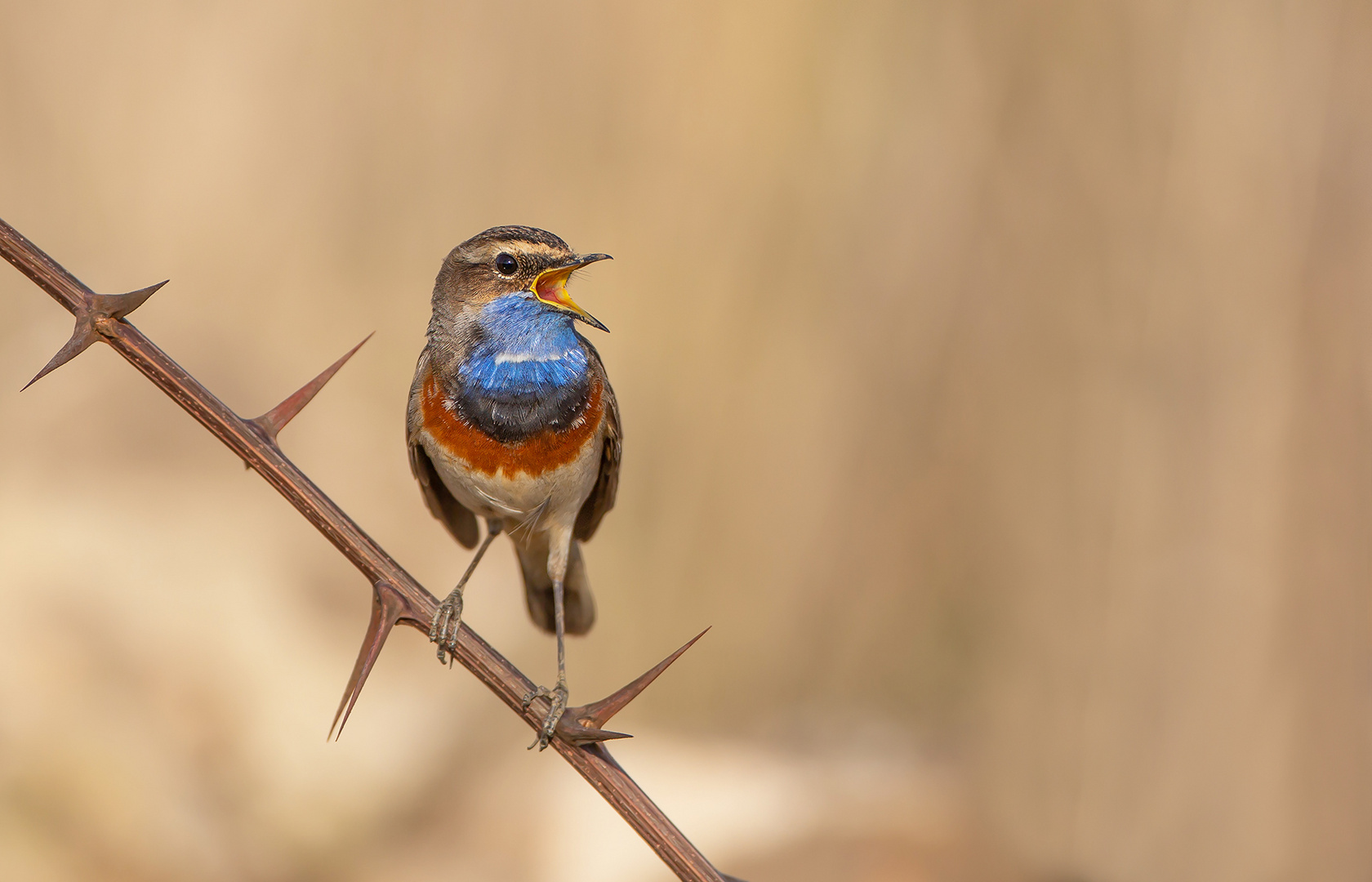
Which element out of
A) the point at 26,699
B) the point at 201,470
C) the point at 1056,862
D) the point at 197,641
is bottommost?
the point at 26,699

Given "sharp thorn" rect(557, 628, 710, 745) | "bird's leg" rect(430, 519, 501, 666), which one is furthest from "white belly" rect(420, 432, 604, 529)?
"sharp thorn" rect(557, 628, 710, 745)

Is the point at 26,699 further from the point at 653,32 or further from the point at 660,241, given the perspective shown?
the point at 653,32

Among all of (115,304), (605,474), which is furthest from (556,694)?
(115,304)

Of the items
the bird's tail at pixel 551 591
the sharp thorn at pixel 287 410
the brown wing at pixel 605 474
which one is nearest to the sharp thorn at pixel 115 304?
the sharp thorn at pixel 287 410

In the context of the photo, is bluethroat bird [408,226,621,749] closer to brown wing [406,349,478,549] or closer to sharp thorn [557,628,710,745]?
brown wing [406,349,478,549]

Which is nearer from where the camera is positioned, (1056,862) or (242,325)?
(1056,862)

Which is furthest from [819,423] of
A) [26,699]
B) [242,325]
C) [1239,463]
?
[26,699]

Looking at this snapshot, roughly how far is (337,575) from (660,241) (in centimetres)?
223

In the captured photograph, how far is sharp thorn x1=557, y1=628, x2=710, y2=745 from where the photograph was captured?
1.65 m

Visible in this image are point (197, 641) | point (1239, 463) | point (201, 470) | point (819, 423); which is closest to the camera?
point (1239, 463)

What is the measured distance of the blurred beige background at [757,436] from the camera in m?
3.58

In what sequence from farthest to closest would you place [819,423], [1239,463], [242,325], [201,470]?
1. [819,423]
2. [242,325]
3. [201,470]
4. [1239,463]

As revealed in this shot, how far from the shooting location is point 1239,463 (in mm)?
3598

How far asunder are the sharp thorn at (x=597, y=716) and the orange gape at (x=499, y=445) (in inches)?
30.4
